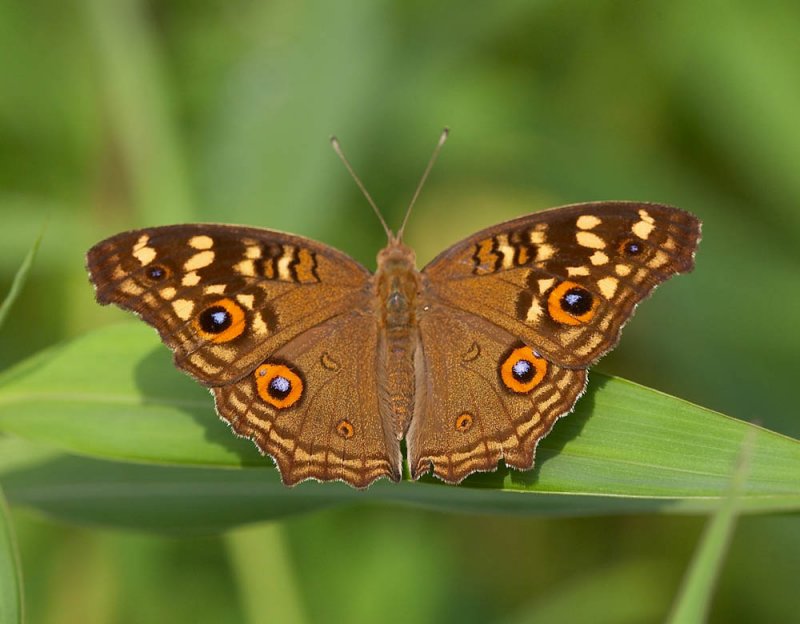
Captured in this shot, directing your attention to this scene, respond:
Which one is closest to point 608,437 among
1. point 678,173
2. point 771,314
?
point 771,314

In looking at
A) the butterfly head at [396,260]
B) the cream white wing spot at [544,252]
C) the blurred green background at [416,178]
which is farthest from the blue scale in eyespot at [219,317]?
the blurred green background at [416,178]

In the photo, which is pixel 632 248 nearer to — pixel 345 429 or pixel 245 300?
pixel 345 429

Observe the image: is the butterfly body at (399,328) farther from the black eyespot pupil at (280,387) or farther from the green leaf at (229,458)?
the green leaf at (229,458)

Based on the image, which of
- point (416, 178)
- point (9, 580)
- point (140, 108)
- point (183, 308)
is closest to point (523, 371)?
point (183, 308)

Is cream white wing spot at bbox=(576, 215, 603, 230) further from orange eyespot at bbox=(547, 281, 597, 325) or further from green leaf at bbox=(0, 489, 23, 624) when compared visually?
green leaf at bbox=(0, 489, 23, 624)

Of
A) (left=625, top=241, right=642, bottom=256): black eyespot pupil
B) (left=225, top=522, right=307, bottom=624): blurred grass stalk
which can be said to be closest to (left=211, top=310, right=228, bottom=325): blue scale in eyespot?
(left=625, top=241, right=642, bottom=256): black eyespot pupil

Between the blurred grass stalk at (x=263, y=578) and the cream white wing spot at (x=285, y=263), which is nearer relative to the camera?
the cream white wing spot at (x=285, y=263)
